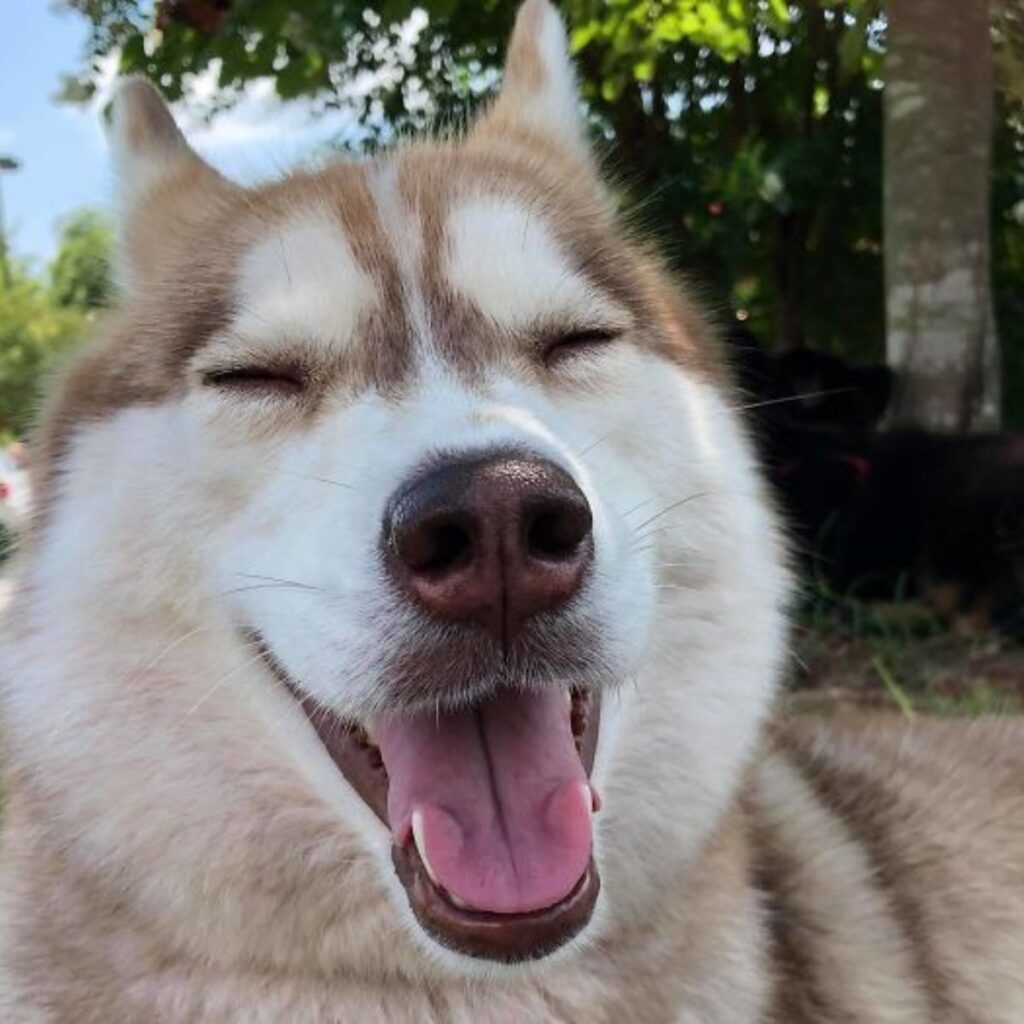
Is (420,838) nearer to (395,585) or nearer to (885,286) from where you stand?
(395,585)

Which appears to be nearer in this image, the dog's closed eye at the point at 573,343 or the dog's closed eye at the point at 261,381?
the dog's closed eye at the point at 261,381

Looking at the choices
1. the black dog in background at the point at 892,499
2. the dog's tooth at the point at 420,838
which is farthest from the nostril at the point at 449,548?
the black dog in background at the point at 892,499

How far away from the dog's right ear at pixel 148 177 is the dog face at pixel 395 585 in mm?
96

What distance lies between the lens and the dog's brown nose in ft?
5.32

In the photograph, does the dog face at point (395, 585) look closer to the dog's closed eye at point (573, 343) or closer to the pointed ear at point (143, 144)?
the dog's closed eye at point (573, 343)

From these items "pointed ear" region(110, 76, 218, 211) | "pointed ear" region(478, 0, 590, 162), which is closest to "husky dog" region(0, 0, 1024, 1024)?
"pointed ear" region(110, 76, 218, 211)

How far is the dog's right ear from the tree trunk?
4165 mm

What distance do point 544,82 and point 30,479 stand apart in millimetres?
1389

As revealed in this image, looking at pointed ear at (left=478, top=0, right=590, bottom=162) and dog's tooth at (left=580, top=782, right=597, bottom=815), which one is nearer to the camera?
dog's tooth at (left=580, top=782, right=597, bottom=815)

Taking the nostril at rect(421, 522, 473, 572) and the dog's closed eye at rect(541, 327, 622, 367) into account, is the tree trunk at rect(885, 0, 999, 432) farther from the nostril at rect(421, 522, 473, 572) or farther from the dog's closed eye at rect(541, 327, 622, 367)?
the nostril at rect(421, 522, 473, 572)

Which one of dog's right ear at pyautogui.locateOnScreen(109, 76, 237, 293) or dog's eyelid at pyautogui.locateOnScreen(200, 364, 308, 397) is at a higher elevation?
dog's right ear at pyautogui.locateOnScreen(109, 76, 237, 293)

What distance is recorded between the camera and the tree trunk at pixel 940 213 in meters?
5.86

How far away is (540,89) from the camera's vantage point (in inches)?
113

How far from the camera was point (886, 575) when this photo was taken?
21.1 ft
